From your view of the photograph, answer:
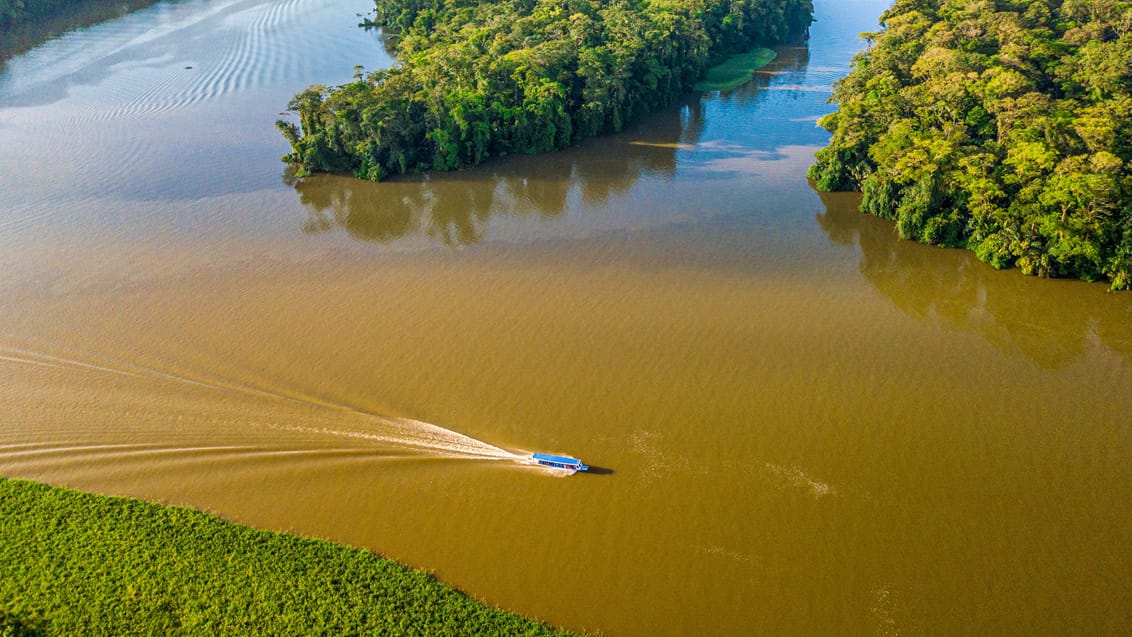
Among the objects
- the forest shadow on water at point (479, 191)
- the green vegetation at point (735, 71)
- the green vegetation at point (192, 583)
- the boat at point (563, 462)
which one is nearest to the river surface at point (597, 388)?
the forest shadow on water at point (479, 191)

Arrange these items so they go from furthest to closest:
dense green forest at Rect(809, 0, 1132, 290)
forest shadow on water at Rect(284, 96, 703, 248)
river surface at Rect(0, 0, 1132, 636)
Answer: forest shadow on water at Rect(284, 96, 703, 248) → dense green forest at Rect(809, 0, 1132, 290) → river surface at Rect(0, 0, 1132, 636)

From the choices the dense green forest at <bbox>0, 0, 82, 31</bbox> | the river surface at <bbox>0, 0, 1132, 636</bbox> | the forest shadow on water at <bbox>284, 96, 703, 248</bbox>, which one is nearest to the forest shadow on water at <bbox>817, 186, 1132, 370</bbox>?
the river surface at <bbox>0, 0, 1132, 636</bbox>

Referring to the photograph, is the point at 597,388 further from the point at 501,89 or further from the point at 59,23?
the point at 59,23

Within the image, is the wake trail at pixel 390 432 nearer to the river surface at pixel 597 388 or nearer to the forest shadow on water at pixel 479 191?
the river surface at pixel 597 388

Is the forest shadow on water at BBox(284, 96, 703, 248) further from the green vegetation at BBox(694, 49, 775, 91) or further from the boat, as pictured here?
the boat

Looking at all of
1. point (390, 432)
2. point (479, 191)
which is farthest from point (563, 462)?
point (479, 191)

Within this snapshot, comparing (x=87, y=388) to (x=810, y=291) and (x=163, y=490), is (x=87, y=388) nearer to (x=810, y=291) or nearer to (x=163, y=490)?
(x=163, y=490)

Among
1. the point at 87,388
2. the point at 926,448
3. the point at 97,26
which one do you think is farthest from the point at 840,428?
the point at 97,26
